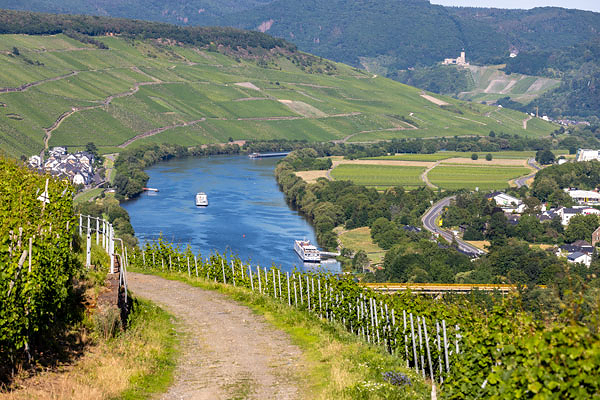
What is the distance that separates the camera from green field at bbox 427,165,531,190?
168250 millimetres

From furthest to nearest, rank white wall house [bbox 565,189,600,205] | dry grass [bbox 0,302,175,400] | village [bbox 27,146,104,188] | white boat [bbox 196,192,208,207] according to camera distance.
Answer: white wall house [bbox 565,189,600,205] → village [bbox 27,146,104,188] → white boat [bbox 196,192,208,207] → dry grass [bbox 0,302,175,400]

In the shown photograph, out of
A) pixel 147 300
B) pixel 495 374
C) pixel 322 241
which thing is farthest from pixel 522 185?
pixel 495 374

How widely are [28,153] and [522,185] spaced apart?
3911 inches

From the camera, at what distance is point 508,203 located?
14612 cm

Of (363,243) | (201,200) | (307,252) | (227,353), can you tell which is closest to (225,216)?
(201,200)

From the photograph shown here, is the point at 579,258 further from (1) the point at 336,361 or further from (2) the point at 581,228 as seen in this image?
(1) the point at 336,361

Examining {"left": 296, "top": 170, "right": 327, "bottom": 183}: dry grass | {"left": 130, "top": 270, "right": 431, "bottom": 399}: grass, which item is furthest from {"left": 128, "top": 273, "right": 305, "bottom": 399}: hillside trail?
{"left": 296, "top": 170, "right": 327, "bottom": 183}: dry grass

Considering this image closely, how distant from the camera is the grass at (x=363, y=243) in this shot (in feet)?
350

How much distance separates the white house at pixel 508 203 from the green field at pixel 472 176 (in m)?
14.5

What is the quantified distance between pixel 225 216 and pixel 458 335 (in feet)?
331

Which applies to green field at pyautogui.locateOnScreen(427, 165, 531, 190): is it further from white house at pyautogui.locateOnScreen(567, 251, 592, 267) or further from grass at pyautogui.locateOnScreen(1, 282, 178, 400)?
grass at pyautogui.locateOnScreen(1, 282, 178, 400)

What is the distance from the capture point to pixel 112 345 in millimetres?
21156

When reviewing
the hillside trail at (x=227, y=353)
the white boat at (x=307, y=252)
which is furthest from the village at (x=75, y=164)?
the hillside trail at (x=227, y=353)

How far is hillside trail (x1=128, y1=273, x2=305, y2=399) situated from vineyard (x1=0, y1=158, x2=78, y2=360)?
3362 mm
